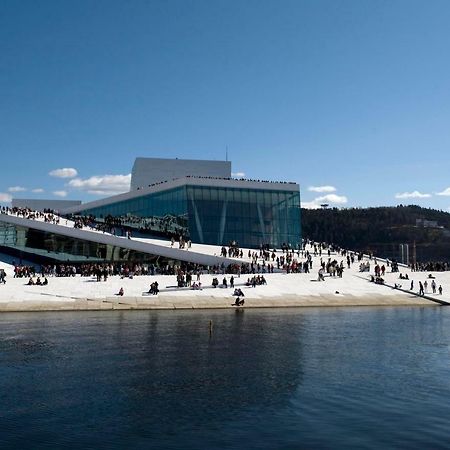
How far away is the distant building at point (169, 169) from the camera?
3027 inches

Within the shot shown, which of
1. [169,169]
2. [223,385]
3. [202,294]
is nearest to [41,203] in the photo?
[169,169]

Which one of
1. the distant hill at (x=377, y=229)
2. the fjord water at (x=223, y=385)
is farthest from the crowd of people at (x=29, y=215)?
the distant hill at (x=377, y=229)

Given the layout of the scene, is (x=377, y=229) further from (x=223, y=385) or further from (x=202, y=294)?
(x=223, y=385)

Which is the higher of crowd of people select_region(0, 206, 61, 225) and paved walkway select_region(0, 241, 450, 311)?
crowd of people select_region(0, 206, 61, 225)

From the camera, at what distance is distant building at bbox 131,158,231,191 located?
252 ft

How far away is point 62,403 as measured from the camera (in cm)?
1438

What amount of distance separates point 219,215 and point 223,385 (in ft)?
136

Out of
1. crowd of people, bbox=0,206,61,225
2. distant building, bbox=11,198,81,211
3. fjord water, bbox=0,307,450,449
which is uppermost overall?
distant building, bbox=11,198,81,211

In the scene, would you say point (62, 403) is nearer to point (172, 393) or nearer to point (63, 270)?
point (172, 393)

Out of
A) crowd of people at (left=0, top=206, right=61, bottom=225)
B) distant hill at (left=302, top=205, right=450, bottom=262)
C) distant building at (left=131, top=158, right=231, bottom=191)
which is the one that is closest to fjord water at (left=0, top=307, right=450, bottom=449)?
crowd of people at (left=0, top=206, right=61, bottom=225)

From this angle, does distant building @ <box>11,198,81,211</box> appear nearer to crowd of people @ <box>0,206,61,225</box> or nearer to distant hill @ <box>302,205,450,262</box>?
crowd of people @ <box>0,206,61,225</box>

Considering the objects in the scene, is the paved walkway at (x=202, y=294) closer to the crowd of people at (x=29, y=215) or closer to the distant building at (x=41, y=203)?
the crowd of people at (x=29, y=215)

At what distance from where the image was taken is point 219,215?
5719 centimetres

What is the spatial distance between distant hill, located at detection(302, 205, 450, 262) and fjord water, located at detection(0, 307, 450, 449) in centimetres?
13101
